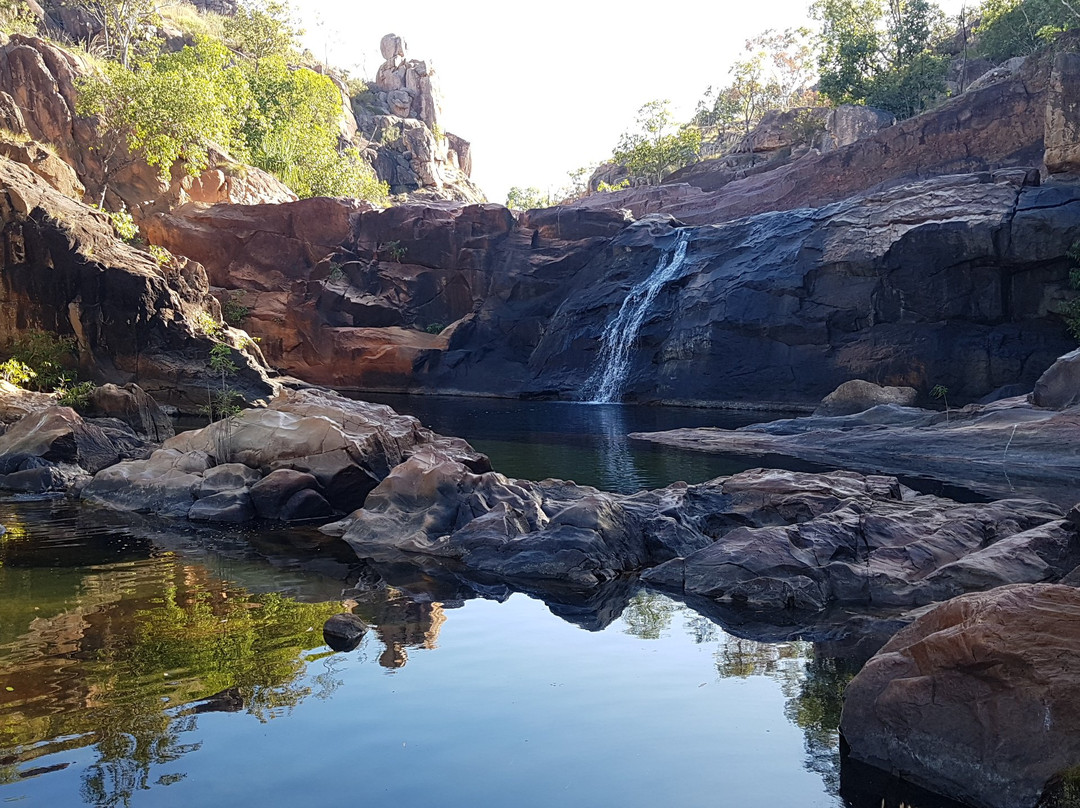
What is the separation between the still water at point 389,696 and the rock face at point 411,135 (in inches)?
2644

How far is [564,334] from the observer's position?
38.4m

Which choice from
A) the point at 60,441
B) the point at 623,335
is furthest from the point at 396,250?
the point at 60,441

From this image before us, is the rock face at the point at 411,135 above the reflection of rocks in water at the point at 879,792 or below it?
above

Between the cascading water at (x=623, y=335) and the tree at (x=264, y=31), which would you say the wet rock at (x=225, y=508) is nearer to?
the cascading water at (x=623, y=335)

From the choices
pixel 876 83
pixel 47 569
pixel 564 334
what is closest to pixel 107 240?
pixel 564 334

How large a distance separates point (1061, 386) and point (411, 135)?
6896 cm

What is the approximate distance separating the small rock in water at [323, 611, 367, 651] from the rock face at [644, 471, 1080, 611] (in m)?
3.52

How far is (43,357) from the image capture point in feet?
84.2

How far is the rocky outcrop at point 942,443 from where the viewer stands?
16.7m

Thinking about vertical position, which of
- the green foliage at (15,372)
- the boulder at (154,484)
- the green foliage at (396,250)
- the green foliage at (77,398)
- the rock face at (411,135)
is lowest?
the boulder at (154,484)

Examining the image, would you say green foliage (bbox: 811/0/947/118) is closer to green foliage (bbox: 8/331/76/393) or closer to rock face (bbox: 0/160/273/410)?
rock face (bbox: 0/160/273/410)

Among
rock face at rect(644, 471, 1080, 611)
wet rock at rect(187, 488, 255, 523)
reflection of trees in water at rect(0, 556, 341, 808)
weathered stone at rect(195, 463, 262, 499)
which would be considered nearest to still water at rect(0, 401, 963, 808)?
reflection of trees in water at rect(0, 556, 341, 808)

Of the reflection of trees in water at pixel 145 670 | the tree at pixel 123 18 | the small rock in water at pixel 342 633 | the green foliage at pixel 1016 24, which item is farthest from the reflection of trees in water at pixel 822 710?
the tree at pixel 123 18

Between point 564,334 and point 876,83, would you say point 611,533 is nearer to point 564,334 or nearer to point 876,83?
point 564,334
